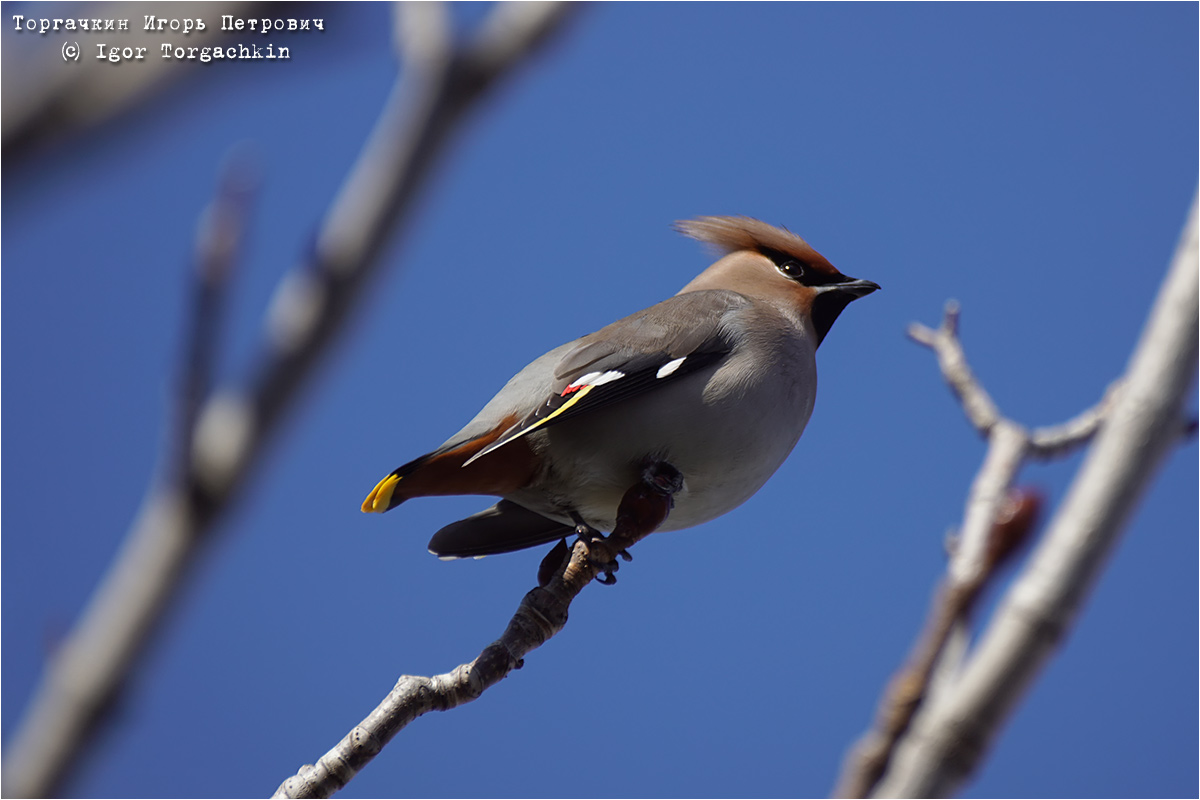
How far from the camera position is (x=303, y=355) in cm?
92

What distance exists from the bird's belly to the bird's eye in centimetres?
114

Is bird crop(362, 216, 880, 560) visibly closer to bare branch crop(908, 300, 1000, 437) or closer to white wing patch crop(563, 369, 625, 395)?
white wing patch crop(563, 369, 625, 395)

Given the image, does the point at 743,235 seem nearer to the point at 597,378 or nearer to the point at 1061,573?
the point at 597,378

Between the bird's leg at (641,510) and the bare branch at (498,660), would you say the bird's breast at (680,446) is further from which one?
Result: the bare branch at (498,660)

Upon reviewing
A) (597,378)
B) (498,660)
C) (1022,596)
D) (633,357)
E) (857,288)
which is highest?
(857,288)

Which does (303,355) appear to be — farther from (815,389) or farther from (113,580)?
(815,389)

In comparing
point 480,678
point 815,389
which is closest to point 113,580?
point 480,678

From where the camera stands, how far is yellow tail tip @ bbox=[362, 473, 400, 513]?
11.1 feet

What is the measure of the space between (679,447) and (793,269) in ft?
4.90

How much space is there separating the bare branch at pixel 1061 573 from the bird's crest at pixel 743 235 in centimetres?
371

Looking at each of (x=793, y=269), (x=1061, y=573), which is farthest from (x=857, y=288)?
(x=1061, y=573)

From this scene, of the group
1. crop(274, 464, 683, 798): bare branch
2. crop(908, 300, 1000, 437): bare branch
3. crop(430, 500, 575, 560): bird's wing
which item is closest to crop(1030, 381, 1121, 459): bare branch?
crop(908, 300, 1000, 437): bare branch

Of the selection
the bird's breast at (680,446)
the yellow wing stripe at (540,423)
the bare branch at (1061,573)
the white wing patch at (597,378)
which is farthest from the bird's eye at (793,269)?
the bare branch at (1061,573)

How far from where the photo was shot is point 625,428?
11.7 ft
